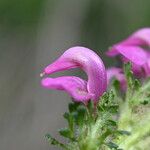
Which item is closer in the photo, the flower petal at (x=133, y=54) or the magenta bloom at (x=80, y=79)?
the magenta bloom at (x=80, y=79)

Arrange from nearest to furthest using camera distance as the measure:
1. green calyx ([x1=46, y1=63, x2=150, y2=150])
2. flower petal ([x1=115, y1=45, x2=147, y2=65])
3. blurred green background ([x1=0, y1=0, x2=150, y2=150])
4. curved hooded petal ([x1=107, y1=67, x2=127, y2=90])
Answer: green calyx ([x1=46, y1=63, x2=150, y2=150]) → flower petal ([x1=115, y1=45, x2=147, y2=65]) → curved hooded petal ([x1=107, y1=67, x2=127, y2=90]) → blurred green background ([x1=0, y1=0, x2=150, y2=150])

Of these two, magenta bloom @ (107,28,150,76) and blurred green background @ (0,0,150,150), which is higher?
magenta bloom @ (107,28,150,76)

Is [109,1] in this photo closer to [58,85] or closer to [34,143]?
[34,143]

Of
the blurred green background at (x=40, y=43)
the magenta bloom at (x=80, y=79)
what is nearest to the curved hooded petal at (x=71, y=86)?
the magenta bloom at (x=80, y=79)

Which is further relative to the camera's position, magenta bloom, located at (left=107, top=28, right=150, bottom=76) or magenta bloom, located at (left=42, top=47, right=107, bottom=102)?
magenta bloom, located at (left=107, top=28, right=150, bottom=76)

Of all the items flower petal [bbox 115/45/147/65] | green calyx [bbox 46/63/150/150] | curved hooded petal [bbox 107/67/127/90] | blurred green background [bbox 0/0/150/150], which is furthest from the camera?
blurred green background [bbox 0/0/150/150]

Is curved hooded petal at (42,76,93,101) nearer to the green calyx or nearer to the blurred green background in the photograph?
the green calyx

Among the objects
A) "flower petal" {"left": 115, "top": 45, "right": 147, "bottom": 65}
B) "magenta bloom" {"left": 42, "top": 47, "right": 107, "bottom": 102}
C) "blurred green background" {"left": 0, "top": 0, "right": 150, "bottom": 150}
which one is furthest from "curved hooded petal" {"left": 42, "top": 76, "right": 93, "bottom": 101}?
"blurred green background" {"left": 0, "top": 0, "right": 150, "bottom": 150}

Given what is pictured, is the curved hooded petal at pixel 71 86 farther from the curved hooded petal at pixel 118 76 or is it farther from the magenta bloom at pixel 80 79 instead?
the curved hooded petal at pixel 118 76
